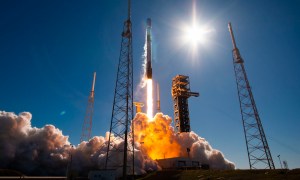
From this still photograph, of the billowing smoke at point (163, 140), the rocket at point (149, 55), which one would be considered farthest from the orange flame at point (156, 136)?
the rocket at point (149, 55)

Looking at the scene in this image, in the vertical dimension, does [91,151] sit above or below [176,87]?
below

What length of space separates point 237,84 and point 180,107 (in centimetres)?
3847

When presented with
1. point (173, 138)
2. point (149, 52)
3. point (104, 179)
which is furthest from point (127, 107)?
point (173, 138)

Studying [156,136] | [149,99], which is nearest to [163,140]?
[156,136]

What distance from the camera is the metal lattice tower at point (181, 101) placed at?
103175mm

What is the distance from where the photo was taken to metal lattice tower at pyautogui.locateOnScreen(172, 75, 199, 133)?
103 meters

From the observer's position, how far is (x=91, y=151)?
85.4m

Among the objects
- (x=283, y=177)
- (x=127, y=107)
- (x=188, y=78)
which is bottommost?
(x=283, y=177)

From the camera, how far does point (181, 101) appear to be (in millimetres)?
106188

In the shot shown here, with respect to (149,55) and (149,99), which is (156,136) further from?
(149,55)

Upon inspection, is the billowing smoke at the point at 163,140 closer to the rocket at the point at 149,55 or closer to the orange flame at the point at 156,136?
the orange flame at the point at 156,136

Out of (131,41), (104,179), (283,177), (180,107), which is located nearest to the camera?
(283,177)

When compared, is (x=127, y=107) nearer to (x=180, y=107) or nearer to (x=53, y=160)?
(x=53, y=160)

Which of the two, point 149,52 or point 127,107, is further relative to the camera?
point 149,52
